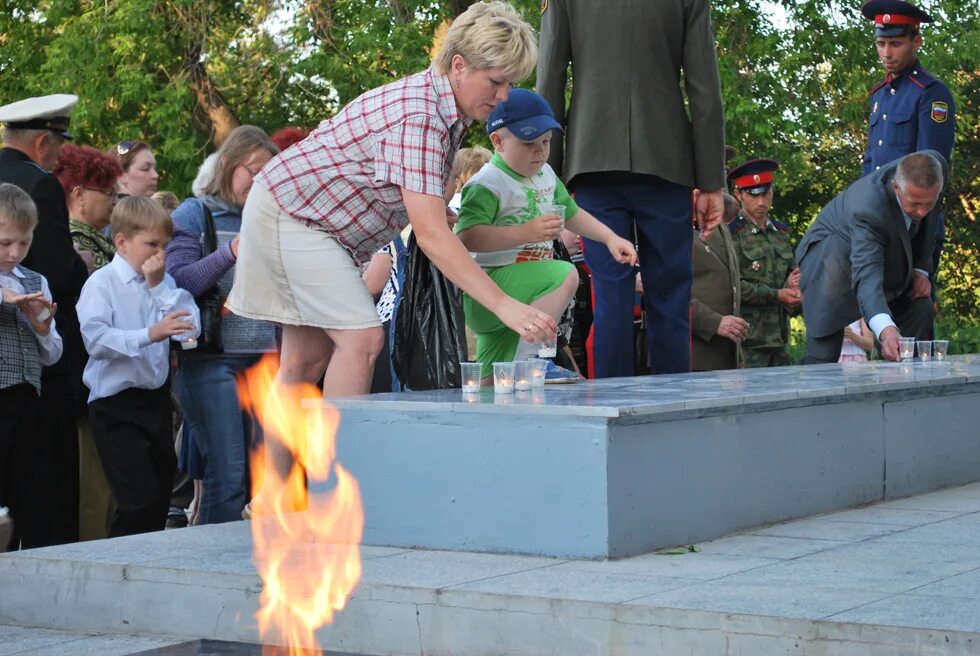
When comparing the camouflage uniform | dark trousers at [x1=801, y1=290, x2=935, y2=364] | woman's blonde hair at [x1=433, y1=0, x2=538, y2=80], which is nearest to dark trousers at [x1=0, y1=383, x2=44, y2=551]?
woman's blonde hair at [x1=433, y1=0, x2=538, y2=80]

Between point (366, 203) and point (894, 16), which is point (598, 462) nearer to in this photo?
point (366, 203)

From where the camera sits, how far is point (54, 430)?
6.48 m

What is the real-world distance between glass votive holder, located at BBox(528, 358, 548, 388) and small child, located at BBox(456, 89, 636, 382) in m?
0.50

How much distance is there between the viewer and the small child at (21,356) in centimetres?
597

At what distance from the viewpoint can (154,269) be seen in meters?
6.62

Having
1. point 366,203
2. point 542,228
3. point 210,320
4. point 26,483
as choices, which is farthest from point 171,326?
point 542,228

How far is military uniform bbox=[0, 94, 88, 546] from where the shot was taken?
6.44m

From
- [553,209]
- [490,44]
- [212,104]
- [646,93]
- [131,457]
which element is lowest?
[131,457]

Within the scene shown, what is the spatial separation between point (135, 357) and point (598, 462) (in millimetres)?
2689

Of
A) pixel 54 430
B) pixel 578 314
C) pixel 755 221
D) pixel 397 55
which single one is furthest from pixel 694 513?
pixel 397 55

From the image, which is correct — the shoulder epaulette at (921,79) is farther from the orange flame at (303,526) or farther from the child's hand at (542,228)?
the orange flame at (303,526)

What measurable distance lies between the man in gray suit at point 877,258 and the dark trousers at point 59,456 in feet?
13.8

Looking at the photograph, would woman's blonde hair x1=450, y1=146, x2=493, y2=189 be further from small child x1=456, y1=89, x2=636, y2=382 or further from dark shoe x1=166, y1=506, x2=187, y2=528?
dark shoe x1=166, y1=506, x2=187, y2=528

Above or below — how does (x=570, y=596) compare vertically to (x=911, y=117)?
below
